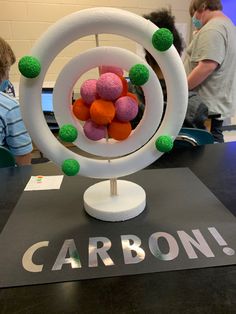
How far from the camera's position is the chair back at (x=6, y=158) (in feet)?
3.17

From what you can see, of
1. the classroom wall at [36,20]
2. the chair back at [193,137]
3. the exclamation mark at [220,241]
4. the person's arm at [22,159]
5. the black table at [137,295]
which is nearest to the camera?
the black table at [137,295]

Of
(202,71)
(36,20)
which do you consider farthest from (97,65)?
(36,20)

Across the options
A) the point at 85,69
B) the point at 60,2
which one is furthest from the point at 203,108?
the point at 60,2

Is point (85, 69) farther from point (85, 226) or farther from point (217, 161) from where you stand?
point (217, 161)

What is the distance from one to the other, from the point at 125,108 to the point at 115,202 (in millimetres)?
221

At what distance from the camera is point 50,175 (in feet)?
2.88

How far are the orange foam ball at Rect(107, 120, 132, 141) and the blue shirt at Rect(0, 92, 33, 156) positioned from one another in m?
0.62

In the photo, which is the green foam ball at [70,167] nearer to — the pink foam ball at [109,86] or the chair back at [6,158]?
the pink foam ball at [109,86]

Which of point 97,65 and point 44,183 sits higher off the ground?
point 97,65

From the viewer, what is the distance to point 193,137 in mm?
1130

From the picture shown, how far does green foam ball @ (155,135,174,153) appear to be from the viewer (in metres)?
0.61

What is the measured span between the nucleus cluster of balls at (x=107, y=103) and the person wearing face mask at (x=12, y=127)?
0.59 metres

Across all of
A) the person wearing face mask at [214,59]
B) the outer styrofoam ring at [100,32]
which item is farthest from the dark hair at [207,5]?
the outer styrofoam ring at [100,32]

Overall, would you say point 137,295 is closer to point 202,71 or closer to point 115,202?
point 115,202
